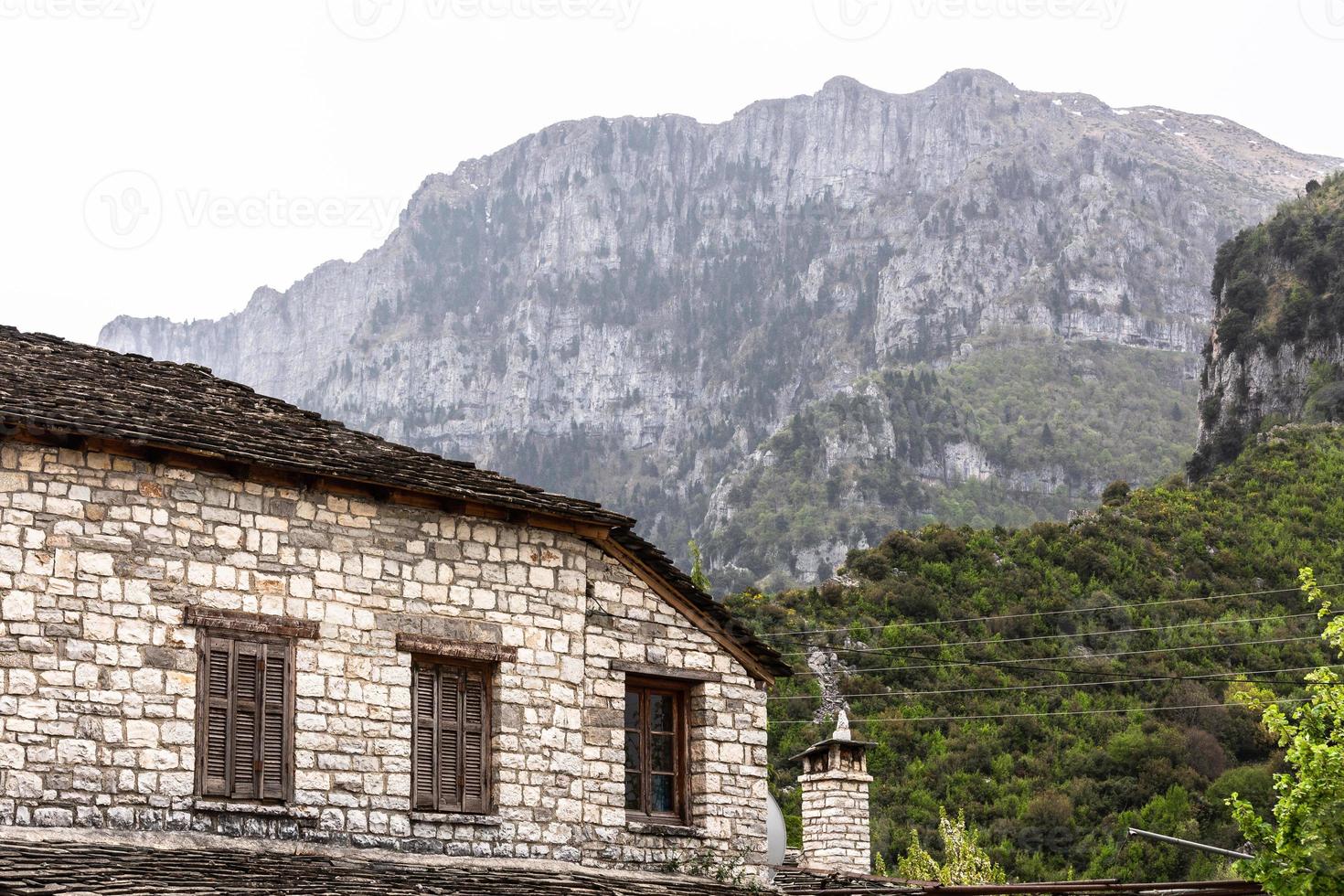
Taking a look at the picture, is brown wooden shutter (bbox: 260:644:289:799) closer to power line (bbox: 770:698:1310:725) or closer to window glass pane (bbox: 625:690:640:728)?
window glass pane (bbox: 625:690:640:728)

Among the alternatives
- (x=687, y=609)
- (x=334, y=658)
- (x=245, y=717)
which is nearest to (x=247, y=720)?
(x=245, y=717)

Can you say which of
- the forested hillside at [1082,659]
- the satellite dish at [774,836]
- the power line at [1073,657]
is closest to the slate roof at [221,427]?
the satellite dish at [774,836]

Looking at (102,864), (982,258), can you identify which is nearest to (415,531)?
(102,864)

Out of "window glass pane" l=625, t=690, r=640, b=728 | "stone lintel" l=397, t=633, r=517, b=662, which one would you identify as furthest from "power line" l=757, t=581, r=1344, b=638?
"stone lintel" l=397, t=633, r=517, b=662

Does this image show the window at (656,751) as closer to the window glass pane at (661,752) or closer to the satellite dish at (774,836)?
the window glass pane at (661,752)

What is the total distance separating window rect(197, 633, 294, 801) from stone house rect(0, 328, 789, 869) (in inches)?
0.7

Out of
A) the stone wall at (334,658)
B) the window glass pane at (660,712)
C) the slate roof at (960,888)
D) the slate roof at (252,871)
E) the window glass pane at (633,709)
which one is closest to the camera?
the slate roof at (252,871)

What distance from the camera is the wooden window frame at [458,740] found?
15602mm

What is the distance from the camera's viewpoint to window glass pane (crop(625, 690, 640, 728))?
17562 mm

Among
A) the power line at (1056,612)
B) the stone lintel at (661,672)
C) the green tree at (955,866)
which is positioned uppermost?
the power line at (1056,612)

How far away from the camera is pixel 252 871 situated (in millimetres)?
13227

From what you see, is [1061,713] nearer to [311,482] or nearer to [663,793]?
[663,793]

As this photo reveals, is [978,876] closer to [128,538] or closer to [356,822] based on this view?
[356,822]

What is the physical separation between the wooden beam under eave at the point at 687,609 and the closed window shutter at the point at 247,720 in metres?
3.91
